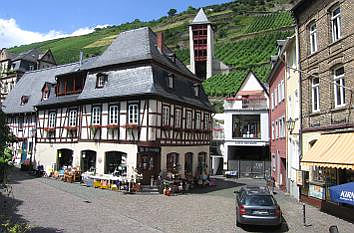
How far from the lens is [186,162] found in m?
31.6

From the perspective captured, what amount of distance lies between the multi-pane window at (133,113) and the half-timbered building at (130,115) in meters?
0.08

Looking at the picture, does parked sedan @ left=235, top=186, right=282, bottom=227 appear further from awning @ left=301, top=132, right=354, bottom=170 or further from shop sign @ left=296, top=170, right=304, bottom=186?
shop sign @ left=296, top=170, right=304, bottom=186

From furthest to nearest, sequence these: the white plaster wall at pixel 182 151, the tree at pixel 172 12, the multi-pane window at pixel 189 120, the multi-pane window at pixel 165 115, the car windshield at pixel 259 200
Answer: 1. the tree at pixel 172 12
2. the multi-pane window at pixel 189 120
3. the multi-pane window at pixel 165 115
4. the white plaster wall at pixel 182 151
5. the car windshield at pixel 259 200

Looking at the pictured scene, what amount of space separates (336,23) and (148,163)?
15.8 meters

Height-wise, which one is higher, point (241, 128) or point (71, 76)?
point (71, 76)

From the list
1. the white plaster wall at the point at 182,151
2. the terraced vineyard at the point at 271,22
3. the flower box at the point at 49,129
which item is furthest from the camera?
the terraced vineyard at the point at 271,22

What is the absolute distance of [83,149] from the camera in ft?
101

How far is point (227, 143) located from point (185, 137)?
42.6 feet

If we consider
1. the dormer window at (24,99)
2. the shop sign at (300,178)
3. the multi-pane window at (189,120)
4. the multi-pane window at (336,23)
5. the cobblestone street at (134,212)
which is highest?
the multi-pane window at (336,23)

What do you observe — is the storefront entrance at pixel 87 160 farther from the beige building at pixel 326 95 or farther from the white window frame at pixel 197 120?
the beige building at pixel 326 95

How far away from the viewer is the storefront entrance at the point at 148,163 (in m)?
26.5

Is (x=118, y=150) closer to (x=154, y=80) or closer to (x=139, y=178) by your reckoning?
(x=139, y=178)

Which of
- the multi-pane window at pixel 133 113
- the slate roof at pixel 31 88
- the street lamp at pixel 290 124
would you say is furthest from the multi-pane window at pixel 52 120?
the street lamp at pixel 290 124

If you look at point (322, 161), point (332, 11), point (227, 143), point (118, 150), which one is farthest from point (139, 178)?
point (227, 143)
